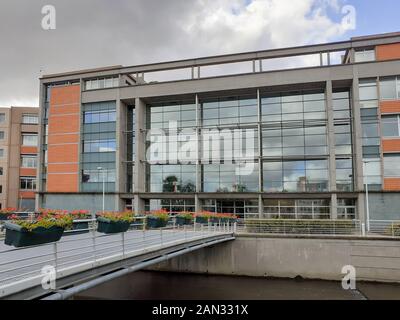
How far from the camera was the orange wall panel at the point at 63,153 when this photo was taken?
3388 cm

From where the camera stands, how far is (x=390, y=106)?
26.4 meters

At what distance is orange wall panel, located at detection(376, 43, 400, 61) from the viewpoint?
1078 inches

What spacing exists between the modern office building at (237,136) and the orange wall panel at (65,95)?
0.36 ft

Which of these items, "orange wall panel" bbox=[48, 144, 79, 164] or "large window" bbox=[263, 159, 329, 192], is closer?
"large window" bbox=[263, 159, 329, 192]

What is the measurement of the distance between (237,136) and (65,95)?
58.6 feet

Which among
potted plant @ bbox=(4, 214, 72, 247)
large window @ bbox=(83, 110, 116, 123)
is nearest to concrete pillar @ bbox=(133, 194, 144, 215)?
large window @ bbox=(83, 110, 116, 123)

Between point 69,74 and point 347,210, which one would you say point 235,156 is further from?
point 69,74

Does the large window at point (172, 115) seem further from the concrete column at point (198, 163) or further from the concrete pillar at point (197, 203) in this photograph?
the concrete pillar at point (197, 203)

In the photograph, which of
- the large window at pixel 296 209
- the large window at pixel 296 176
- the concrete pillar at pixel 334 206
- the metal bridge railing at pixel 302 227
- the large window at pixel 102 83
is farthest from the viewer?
the large window at pixel 102 83

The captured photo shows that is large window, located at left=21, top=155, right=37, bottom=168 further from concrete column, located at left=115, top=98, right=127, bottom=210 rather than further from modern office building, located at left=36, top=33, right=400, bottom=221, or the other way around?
concrete column, located at left=115, top=98, right=127, bottom=210

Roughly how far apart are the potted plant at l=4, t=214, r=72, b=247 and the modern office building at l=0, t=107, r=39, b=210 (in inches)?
1734

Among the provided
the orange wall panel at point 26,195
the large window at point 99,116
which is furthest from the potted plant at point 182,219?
the orange wall panel at point 26,195

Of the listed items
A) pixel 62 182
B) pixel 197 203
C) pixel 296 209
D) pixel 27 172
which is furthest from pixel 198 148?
pixel 27 172
